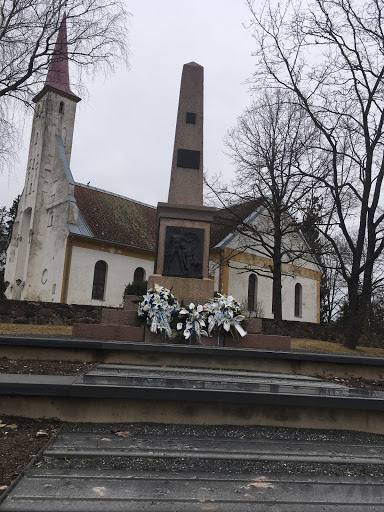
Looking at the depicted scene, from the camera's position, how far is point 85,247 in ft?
89.7

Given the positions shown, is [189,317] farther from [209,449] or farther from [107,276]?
[107,276]

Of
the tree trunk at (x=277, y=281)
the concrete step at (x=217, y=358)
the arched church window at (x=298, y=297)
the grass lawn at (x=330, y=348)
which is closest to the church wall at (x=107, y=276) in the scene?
the tree trunk at (x=277, y=281)

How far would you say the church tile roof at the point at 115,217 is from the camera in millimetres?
28922

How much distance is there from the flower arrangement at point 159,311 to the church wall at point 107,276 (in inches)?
736

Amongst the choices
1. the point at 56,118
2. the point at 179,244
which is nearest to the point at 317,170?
the point at 179,244

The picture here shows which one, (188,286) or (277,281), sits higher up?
(277,281)

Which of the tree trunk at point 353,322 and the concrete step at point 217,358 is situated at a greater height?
the tree trunk at point 353,322

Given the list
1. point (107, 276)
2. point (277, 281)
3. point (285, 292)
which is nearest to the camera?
point (277, 281)

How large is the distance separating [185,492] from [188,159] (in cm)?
964

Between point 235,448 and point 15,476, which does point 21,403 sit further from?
point 235,448

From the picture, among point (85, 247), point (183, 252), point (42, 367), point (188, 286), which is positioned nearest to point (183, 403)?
point (42, 367)

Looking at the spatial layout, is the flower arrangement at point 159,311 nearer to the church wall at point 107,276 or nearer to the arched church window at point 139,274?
the church wall at point 107,276

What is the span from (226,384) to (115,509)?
2098 millimetres

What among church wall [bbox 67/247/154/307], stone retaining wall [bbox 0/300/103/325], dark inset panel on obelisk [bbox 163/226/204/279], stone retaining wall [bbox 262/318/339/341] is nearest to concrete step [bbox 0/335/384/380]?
dark inset panel on obelisk [bbox 163/226/204/279]
